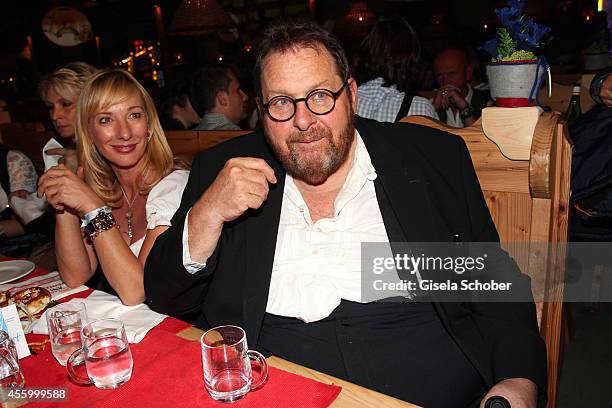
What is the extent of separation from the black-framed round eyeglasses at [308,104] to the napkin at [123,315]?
30.5 inches

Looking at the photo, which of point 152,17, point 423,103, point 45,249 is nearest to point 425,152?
point 423,103

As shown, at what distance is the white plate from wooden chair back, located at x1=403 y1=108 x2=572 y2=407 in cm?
181

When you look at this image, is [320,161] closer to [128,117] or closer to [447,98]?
[128,117]

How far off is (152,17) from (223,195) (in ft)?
51.2

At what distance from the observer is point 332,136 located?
5.53 feet

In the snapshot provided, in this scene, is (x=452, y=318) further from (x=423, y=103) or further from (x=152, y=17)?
(x=152, y=17)

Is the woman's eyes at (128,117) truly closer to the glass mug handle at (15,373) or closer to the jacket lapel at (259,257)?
the jacket lapel at (259,257)

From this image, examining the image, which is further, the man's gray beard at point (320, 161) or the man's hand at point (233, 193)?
the man's gray beard at point (320, 161)

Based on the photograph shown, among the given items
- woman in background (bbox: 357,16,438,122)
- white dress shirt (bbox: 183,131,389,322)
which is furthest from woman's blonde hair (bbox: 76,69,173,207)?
woman in background (bbox: 357,16,438,122)

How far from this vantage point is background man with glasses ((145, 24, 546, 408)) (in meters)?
1.54

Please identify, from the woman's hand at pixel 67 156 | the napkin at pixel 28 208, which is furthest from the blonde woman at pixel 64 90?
the napkin at pixel 28 208

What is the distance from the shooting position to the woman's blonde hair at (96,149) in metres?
2.18

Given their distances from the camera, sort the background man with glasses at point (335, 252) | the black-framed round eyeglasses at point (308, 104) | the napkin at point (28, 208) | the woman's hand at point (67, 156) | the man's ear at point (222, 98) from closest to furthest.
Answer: the background man with glasses at point (335, 252)
the black-framed round eyeglasses at point (308, 104)
the woman's hand at point (67, 156)
the napkin at point (28, 208)
the man's ear at point (222, 98)

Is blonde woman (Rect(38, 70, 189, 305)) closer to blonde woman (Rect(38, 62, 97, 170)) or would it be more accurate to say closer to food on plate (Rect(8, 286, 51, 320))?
food on plate (Rect(8, 286, 51, 320))
